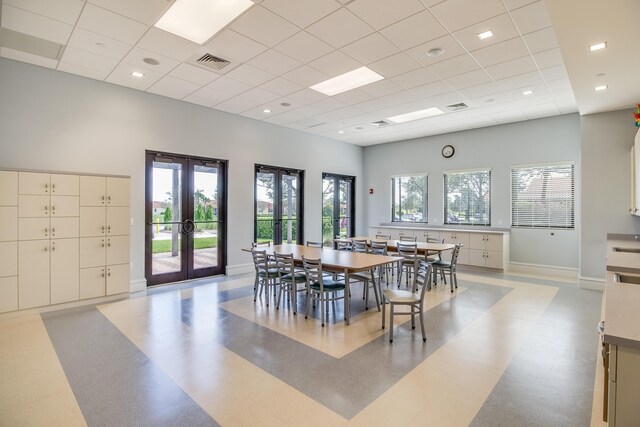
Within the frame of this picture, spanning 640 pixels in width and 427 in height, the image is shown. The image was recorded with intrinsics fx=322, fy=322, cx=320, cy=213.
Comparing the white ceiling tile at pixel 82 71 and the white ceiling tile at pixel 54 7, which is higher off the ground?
the white ceiling tile at pixel 82 71

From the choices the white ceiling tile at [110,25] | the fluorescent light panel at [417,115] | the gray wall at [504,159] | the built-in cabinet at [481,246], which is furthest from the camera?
the built-in cabinet at [481,246]

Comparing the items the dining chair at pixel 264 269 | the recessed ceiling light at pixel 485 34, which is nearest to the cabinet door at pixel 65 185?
the dining chair at pixel 264 269

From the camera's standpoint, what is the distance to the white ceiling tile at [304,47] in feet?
12.6

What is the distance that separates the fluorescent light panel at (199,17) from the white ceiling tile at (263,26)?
9 cm

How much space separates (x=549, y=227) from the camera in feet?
23.4

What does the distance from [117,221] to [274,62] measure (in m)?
3.46

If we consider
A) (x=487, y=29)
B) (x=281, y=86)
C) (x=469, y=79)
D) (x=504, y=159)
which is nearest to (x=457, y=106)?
(x=469, y=79)

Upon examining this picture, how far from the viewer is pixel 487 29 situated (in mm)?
3594

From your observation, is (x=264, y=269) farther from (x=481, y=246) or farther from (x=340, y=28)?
(x=481, y=246)

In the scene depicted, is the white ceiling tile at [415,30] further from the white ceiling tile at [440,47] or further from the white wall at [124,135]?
the white wall at [124,135]

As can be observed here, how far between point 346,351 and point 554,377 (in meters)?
1.83

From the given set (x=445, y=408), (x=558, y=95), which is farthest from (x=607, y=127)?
(x=445, y=408)

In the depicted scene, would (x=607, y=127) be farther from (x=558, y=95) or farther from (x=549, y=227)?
(x=549, y=227)

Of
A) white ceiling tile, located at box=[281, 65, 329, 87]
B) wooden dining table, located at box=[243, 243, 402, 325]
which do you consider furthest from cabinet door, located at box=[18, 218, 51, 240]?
white ceiling tile, located at box=[281, 65, 329, 87]
